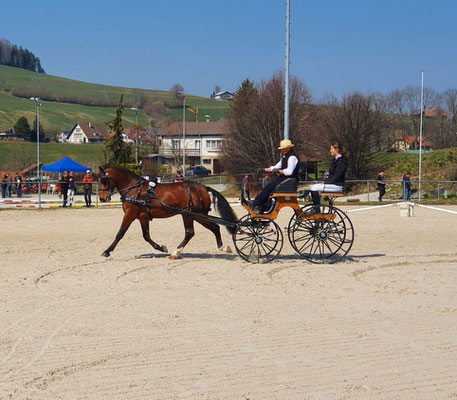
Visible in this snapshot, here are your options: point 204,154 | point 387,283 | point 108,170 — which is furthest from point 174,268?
point 204,154

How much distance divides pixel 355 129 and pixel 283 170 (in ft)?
137

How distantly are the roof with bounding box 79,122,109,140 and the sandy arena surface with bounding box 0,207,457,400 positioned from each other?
10714cm

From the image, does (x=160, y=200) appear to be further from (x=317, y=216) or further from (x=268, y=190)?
(x=317, y=216)

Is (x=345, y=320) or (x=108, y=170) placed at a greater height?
(x=108, y=170)

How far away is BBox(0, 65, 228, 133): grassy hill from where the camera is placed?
125438mm

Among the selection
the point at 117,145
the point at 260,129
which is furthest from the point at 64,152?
the point at 260,129

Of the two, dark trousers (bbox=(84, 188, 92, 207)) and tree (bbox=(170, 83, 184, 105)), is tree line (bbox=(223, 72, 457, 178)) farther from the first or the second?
tree (bbox=(170, 83, 184, 105))

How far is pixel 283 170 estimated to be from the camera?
41.4ft

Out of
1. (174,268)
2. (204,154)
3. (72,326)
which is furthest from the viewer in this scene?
(204,154)

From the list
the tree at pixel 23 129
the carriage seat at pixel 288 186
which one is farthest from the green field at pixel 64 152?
the carriage seat at pixel 288 186

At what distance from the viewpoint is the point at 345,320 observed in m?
8.38

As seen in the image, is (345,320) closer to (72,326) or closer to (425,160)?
(72,326)

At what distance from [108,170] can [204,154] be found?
86.9m

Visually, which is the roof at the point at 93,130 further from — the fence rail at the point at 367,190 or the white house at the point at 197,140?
the fence rail at the point at 367,190
